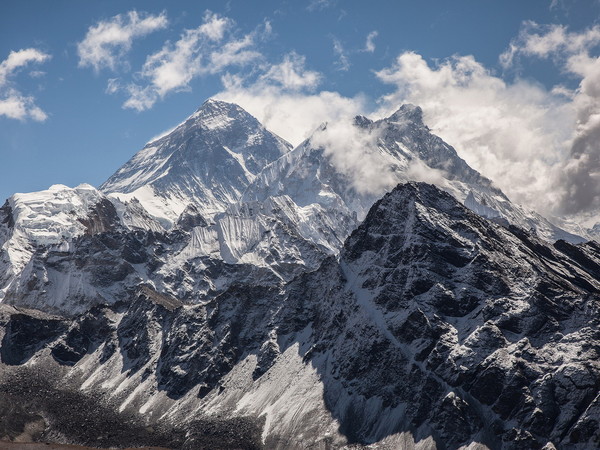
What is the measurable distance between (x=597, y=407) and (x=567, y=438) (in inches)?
466

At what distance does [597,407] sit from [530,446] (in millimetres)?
21157

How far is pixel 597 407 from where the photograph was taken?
197 meters

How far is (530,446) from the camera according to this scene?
19962cm

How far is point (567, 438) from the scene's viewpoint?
19775 centimetres

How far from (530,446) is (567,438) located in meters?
10.2
